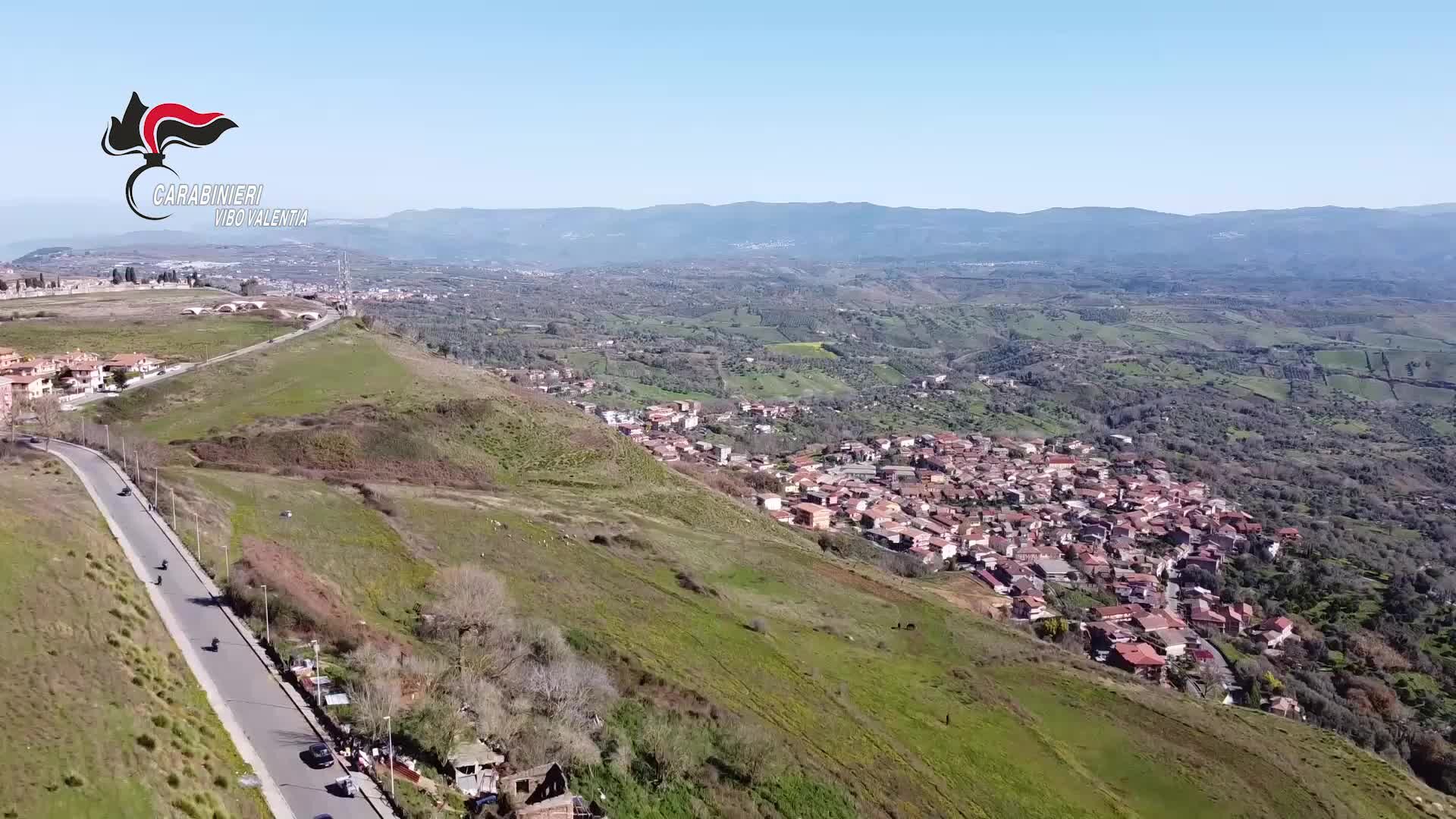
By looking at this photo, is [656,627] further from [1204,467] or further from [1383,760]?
[1204,467]

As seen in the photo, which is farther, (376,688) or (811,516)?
(811,516)

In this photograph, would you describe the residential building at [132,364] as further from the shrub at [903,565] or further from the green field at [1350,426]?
→ the green field at [1350,426]

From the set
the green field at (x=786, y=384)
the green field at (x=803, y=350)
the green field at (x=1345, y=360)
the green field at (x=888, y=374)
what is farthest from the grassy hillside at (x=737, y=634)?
the green field at (x=1345, y=360)

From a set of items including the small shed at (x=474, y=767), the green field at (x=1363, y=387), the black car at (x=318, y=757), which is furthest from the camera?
the green field at (x=1363, y=387)

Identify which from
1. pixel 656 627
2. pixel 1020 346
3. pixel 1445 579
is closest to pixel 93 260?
pixel 1020 346

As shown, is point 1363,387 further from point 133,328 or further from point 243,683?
point 243,683

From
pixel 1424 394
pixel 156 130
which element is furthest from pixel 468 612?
pixel 1424 394
